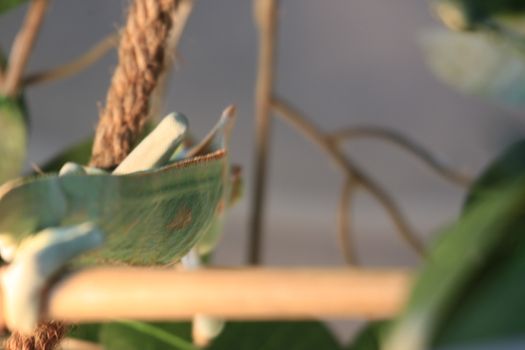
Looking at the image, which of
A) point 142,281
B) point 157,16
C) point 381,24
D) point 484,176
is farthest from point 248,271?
point 381,24

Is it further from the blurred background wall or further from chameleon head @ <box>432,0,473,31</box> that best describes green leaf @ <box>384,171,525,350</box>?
the blurred background wall

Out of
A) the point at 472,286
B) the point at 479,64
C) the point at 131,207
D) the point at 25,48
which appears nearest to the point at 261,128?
the point at 25,48

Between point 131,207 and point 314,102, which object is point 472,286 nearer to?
point 131,207

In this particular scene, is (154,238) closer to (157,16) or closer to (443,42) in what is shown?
(157,16)

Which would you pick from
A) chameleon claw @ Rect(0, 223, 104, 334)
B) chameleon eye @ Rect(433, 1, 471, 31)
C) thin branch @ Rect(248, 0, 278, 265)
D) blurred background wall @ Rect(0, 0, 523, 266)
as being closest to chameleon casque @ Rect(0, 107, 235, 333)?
chameleon claw @ Rect(0, 223, 104, 334)

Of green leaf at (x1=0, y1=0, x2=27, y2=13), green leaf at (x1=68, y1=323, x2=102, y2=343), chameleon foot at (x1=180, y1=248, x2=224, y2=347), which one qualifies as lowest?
green leaf at (x1=68, y1=323, x2=102, y2=343)

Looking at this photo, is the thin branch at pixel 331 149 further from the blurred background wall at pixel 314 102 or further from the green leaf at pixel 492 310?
the green leaf at pixel 492 310

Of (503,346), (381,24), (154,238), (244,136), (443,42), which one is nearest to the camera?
(503,346)
